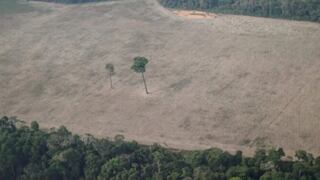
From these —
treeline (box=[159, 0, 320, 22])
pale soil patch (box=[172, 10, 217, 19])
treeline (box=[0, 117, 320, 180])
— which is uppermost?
treeline (box=[159, 0, 320, 22])

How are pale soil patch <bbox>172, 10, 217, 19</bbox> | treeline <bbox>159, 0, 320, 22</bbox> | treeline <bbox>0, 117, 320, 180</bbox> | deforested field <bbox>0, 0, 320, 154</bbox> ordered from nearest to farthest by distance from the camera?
1. treeline <bbox>0, 117, 320, 180</bbox>
2. deforested field <bbox>0, 0, 320, 154</bbox>
3. treeline <bbox>159, 0, 320, 22</bbox>
4. pale soil patch <bbox>172, 10, 217, 19</bbox>

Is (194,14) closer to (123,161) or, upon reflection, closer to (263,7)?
(263,7)

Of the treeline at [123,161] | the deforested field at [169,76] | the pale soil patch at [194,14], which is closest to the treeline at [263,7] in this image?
the pale soil patch at [194,14]

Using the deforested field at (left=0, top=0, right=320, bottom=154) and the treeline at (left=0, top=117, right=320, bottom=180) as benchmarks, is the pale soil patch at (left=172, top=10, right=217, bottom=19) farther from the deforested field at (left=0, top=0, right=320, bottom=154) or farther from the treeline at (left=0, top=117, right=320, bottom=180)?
the treeline at (left=0, top=117, right=320, bottom=180)

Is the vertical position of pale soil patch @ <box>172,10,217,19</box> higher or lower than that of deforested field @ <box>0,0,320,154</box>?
higher

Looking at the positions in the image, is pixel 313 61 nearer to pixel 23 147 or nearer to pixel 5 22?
pixel 23 147

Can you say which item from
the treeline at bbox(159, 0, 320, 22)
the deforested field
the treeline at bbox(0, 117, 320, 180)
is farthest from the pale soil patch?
the treeline at bbox(0, 117, 320, 180)

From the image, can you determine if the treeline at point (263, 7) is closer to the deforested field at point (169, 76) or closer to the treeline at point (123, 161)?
the deforested field at point (169, 76)
